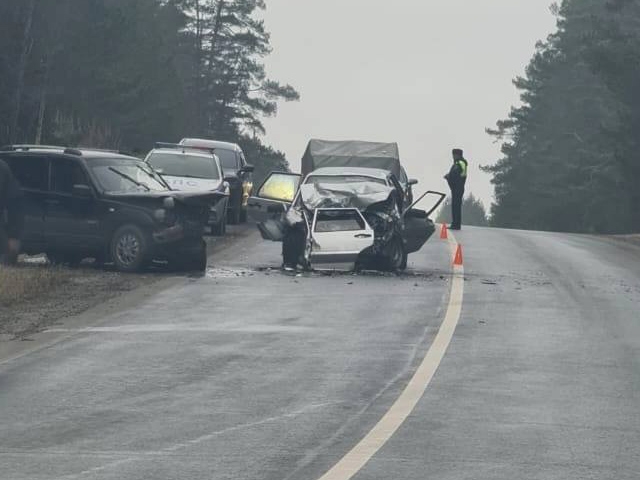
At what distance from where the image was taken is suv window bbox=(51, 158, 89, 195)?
79.8 ft

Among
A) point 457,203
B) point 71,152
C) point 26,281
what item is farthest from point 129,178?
point 457,203

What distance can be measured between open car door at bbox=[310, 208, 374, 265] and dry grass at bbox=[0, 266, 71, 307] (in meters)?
3.81

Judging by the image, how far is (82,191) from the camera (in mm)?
24125

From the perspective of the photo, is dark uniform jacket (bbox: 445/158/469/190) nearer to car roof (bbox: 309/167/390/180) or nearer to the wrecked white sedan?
car roof (bbox: 309/167/390/180)

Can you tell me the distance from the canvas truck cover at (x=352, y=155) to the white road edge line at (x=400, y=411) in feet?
82.5

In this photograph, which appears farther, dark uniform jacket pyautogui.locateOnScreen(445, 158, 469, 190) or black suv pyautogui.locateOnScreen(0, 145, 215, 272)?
dark uniform jacket pyautogui.locateOnScreen(445, 158, 469, 190)

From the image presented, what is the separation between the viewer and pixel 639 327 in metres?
17.8

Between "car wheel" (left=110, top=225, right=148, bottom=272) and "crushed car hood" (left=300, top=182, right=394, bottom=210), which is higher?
"crushed car hood" (left=300, top=182, right=394, bottom=210)

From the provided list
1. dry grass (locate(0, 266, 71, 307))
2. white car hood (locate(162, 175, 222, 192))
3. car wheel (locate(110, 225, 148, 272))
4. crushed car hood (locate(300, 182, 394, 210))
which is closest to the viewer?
dry grass (locate(0, 266, 71, 307))

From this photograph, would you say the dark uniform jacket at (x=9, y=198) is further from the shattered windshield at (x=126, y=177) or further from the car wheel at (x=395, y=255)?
the car wheel at (x=395, y=255)

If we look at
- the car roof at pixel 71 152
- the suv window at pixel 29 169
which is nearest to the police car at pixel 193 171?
the car roof at pixel 71 152

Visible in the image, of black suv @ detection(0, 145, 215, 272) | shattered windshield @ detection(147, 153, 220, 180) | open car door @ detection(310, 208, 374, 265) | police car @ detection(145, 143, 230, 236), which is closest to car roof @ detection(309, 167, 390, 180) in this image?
open car door @ detection(310, 208, 374, 265)

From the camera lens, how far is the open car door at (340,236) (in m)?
24.3

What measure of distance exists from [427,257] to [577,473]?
63.8 ft
